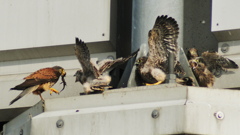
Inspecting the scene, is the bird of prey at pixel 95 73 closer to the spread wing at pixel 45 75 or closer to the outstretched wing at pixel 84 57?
the outstretched wing at pixel 84 57

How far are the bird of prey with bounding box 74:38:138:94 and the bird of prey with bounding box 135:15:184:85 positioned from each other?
1.33 feet

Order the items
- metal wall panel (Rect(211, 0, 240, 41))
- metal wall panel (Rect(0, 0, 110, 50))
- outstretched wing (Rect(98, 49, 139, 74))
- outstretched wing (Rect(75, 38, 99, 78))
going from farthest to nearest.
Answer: metal wall panel (Rect(0, 0, 110, 50)), outstretched wing (Rect(98, 49, 139, 74)), outstretched wing (Rect(75, 38, 99, 78)), metal wall panel (Rect(211, 0, 240, 41))

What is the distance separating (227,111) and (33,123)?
2.32 meters

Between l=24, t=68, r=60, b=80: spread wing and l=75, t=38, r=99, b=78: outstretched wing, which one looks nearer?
l=75, t=38, r=99, b=78: outstretched wing

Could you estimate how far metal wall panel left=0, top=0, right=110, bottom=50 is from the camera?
36.6 ft

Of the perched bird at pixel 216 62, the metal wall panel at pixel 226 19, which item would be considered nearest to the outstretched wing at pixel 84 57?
the perched bird at pixel 216 62

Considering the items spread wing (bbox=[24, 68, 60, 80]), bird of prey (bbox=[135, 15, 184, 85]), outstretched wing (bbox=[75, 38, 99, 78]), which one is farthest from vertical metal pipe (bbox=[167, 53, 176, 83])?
spread wing (bbox=[24, 68, 60, 80])

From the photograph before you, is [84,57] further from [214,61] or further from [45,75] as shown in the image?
[214,61]

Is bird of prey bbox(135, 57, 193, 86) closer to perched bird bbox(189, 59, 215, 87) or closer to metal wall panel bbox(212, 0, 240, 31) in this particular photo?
perched bird bbox(189, 59, 215, 87)

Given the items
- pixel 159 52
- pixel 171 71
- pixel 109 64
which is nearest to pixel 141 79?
pixel 159 52

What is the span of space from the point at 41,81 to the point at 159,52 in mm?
1660

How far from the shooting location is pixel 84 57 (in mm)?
10586

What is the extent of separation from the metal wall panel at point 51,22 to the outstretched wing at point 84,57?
44 centimetres

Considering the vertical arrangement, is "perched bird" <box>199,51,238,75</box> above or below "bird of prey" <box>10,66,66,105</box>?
above
